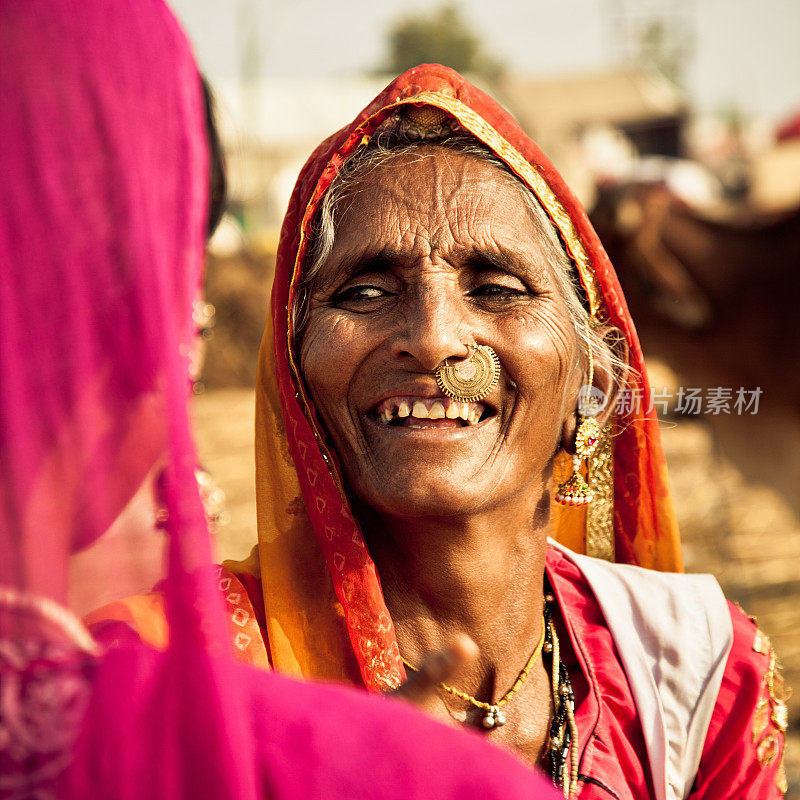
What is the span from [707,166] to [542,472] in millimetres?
31800

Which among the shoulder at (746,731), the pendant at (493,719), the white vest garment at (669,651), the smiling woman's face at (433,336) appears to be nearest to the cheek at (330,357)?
the smiling woman's face at (433,336)

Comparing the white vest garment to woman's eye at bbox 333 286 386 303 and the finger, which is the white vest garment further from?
the finger

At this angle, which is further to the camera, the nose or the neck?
the neck

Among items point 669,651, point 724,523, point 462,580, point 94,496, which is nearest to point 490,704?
point 462,580

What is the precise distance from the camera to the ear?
86.6 inches

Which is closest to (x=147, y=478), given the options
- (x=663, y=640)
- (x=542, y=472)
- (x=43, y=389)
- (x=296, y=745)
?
(x=43, y=389)

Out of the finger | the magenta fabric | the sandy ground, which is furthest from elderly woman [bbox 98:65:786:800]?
the sandy ground

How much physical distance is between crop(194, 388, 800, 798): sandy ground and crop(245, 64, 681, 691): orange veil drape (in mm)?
3025

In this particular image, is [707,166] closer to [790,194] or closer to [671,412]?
[790,194]

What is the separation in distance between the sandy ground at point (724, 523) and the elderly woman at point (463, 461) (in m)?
2.38

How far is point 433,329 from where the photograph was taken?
191 cm

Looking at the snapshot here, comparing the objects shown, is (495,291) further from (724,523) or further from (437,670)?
(724,523)

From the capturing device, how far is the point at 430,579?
2.05m

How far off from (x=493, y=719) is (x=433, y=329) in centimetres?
89
